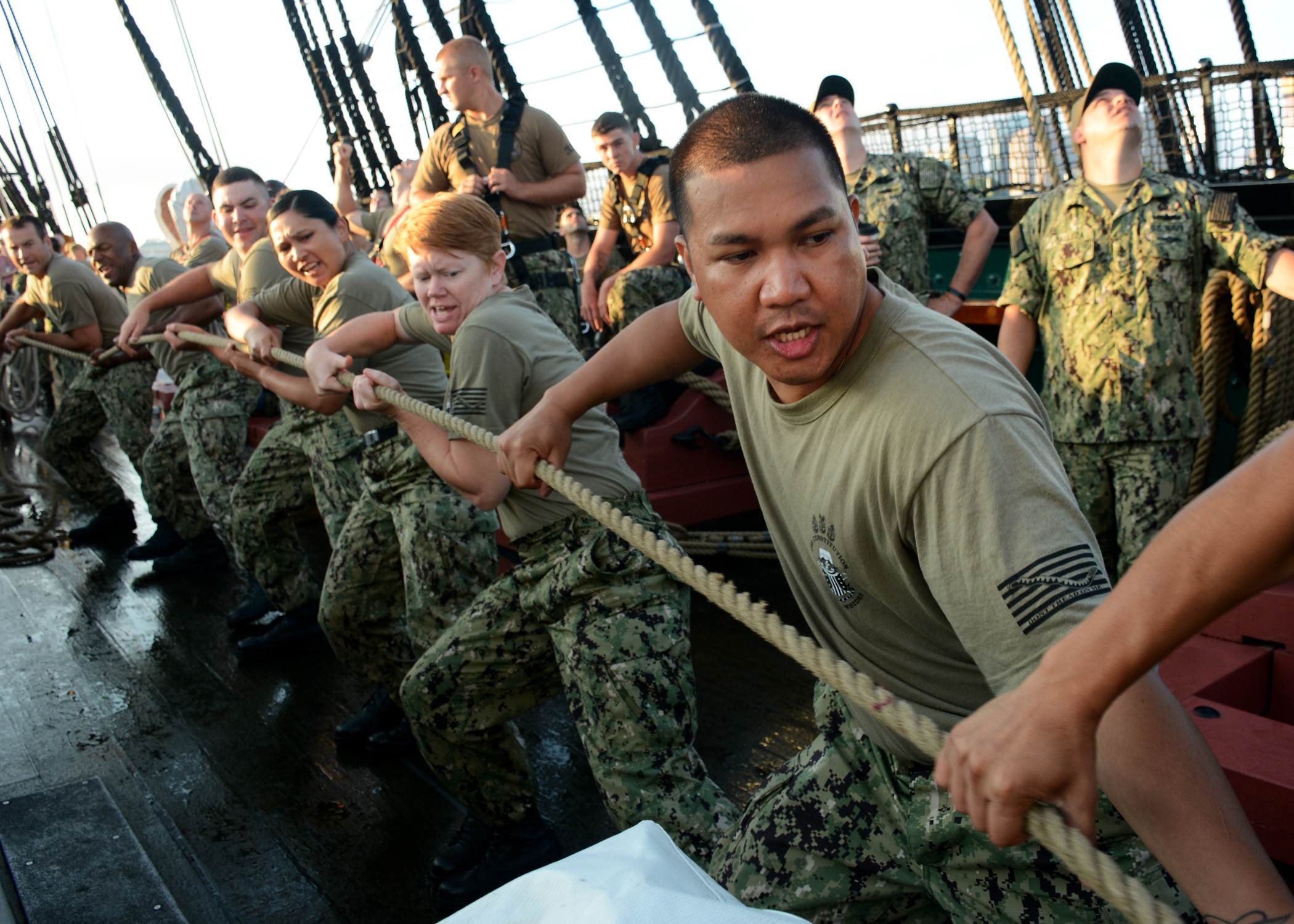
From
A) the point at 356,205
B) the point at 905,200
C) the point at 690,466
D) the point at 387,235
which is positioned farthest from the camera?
the point at 356,205

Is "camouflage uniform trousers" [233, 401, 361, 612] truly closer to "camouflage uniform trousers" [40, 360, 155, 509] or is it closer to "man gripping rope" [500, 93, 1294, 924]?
"man gripping rope" [500, 93, 1294, 924]

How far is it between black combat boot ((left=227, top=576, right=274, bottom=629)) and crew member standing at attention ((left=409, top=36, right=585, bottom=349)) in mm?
2046

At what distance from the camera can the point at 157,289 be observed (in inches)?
231

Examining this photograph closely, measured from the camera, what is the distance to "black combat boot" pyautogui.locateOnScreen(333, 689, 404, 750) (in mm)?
3477

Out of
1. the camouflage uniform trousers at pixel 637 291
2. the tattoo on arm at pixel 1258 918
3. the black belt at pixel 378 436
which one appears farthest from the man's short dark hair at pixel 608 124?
the tattoo on arm at pixel 1258 918

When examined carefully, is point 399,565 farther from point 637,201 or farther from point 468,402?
point 637,201

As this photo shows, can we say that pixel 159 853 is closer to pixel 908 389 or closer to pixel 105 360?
pixel 908 389

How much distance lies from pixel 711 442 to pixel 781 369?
3.62 m

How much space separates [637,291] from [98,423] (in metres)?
4.26

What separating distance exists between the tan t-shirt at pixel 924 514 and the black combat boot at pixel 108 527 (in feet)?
21.1

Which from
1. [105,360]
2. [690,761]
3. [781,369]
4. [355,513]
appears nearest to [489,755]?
[690,761]

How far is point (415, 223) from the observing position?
260 centimetres

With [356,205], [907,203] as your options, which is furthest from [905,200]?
[356,205]

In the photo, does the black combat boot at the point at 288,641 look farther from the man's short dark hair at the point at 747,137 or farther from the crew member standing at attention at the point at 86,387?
the man's short dark hair at the point at 747,137
